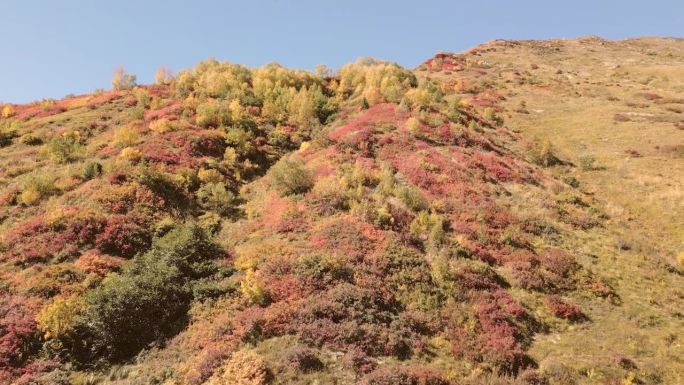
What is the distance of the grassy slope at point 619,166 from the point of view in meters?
17.5

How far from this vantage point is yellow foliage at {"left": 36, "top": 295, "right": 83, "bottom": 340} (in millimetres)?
16453

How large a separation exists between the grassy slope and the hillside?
0.16 metres

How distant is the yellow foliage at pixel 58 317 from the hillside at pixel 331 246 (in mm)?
62

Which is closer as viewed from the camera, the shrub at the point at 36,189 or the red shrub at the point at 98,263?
the red shrub at the point at 98,263

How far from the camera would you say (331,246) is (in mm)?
21891

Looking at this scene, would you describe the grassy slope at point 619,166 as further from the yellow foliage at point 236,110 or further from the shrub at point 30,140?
the shrub at point 30,140

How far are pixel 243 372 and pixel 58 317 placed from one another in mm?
7692

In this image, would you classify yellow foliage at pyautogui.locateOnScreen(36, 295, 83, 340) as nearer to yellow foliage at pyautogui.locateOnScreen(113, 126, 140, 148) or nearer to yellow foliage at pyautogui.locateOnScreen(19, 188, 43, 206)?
yellow foliage at pyautogui.locateOnScreen(19, 188, 43, 206)

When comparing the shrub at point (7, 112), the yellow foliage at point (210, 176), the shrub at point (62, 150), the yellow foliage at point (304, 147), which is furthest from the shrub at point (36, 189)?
the shrub at point (7, 112)

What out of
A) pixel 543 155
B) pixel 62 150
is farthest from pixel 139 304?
pixel 543 155

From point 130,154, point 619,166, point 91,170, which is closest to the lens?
point 91,170

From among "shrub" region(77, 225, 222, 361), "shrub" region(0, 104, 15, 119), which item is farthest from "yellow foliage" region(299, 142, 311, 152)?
"shrub" region(0, 104, 15, 119)

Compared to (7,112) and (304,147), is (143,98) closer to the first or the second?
(7,112)

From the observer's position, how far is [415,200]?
1041 inches
